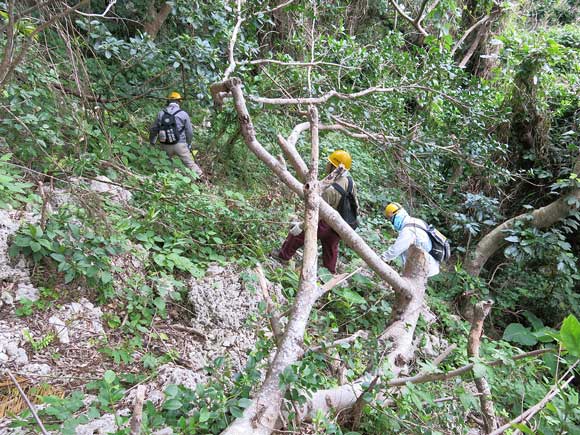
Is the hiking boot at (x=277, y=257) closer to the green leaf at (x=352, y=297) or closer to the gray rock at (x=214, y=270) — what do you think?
the green leaf at (x=352, y=297)

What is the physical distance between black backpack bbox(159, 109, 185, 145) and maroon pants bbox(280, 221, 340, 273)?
2.30 meters

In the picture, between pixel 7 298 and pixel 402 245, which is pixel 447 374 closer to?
pixel 402 245

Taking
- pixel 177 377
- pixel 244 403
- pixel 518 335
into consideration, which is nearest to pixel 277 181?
pixel 518 335

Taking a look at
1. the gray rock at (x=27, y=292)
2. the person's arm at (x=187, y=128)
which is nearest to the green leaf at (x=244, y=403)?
the gray rock at (x=27, y=292)

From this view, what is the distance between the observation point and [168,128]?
6023mm

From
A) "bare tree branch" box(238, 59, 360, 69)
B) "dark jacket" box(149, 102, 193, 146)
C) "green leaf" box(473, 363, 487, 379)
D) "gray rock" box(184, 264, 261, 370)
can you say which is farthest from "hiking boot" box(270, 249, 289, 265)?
"green leaf" box(473, 363, 487, 379)

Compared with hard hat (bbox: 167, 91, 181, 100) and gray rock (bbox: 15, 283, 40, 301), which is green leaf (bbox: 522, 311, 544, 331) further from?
gray rock (bbox: 15, 283, 40, 301)

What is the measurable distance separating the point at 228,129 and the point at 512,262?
4883mm

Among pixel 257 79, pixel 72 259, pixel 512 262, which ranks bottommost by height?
pixel 512 262

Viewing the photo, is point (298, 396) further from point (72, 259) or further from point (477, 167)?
point (477, 167)

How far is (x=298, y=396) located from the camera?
2.24 meters

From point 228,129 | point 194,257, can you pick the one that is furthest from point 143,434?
point 228,129

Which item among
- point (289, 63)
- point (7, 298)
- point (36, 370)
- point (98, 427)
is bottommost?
point (36, 370)

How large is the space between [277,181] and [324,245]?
1936 mm
